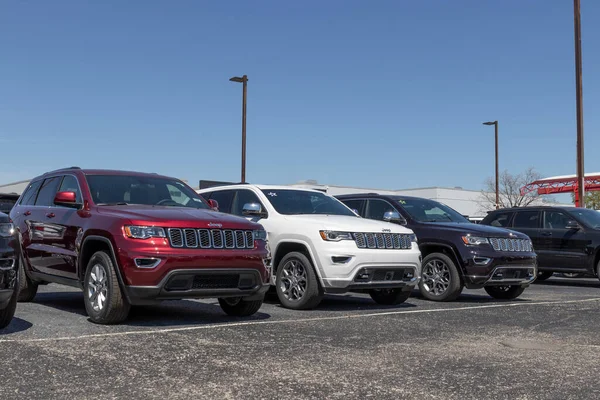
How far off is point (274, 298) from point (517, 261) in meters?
3.76

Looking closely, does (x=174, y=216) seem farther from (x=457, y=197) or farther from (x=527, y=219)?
(x=457, y=197)

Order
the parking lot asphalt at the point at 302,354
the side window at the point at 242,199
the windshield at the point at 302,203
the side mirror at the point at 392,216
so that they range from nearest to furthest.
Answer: the parking lot asphalt at the point at 302,354
the windshield at the point at 302,203
the side window at the point at 242,199
the side mirror at the point at 392,216

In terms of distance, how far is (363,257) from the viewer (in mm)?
9094

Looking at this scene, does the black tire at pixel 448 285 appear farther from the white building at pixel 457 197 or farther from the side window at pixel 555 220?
the white building at pixel 457 197

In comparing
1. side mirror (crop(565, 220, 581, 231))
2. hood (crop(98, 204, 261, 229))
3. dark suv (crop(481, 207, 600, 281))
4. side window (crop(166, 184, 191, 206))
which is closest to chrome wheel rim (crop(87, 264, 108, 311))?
hood (crop(98, 204, 261, 229))

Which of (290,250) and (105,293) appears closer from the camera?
(105,293)

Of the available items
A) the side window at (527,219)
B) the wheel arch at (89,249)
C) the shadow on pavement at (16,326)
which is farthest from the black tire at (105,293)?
the side window at (527,219)

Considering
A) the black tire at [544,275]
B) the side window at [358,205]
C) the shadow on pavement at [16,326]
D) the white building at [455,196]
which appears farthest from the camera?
the white building at [455,196]

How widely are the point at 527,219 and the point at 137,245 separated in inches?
421

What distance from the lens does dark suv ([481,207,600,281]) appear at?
14.7 m

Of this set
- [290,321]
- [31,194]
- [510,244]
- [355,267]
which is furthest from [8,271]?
[510,244]

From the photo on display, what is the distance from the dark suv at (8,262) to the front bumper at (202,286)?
1120 millimetres

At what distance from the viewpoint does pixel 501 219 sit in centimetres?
1602

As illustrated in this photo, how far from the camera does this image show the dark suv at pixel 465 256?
10742 mm
